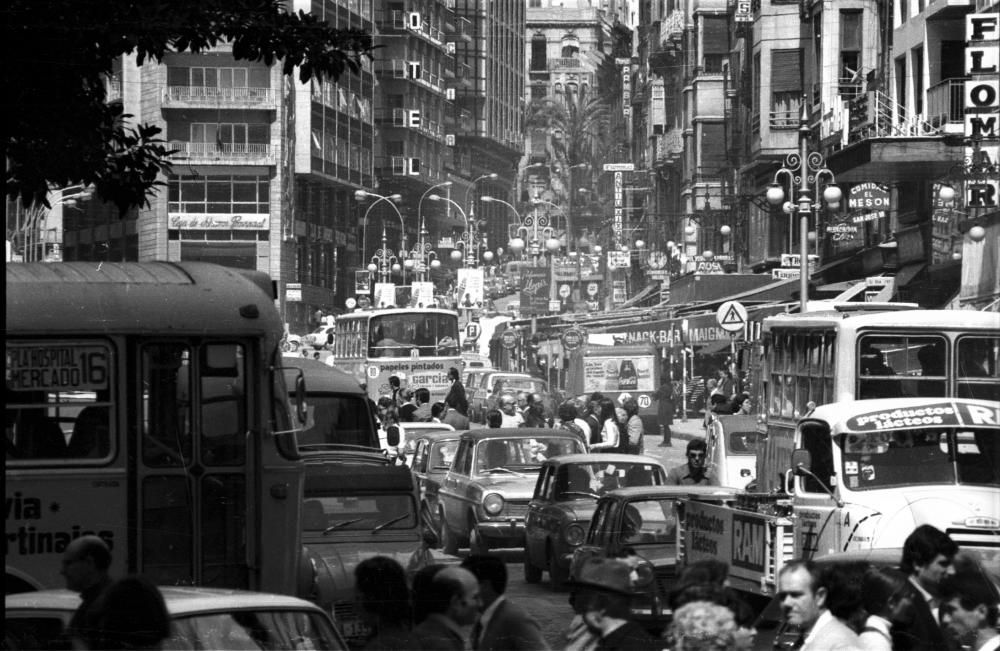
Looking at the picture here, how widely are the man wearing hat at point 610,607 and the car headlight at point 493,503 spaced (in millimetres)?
13197

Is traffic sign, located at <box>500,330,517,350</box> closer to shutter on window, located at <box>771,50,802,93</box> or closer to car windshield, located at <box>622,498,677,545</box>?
shutter on window, located at <box>771,50,802,93</box>

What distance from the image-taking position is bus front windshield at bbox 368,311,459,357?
4434cm

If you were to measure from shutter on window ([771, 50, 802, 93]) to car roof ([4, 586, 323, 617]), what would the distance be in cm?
5155

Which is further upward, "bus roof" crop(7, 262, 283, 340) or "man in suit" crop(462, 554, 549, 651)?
"bus roof" crop(7, 262, 283, 340)

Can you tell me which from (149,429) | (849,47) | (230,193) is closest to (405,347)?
(230,193)

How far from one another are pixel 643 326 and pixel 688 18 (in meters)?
32.7

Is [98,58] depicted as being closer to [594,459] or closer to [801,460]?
[801,460]

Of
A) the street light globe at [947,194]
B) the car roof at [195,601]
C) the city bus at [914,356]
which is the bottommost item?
the car roof at [195,601]

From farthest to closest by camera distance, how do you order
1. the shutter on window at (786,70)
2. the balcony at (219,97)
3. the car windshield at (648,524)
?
the shutter on window at (786,70), the balcony at (219,97), the car windshield at (648,524)

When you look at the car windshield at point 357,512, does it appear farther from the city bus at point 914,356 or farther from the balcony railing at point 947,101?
the balcony railing at point 947,101

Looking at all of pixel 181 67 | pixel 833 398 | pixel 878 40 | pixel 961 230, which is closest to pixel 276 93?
pixel 181 67

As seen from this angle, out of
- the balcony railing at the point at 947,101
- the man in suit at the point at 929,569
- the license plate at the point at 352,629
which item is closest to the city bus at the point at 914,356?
the license plate at the point at 352,629

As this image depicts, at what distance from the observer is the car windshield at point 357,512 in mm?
14891

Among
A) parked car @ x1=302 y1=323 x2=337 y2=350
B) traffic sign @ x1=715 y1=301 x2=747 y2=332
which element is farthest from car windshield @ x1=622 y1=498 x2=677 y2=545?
parked car @ x1=302 y1=323 x2=337 y2=350
